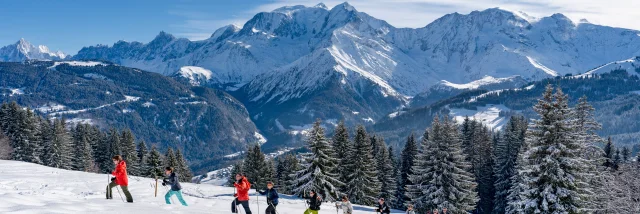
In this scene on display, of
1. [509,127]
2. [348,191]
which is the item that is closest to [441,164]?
[348,191]

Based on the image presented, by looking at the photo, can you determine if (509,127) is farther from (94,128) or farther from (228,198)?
(94,128)

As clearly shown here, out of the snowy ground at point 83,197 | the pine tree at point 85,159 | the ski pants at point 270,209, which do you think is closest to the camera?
the snowy ground at point 83,197

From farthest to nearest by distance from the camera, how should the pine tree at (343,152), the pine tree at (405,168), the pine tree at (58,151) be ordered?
the pine tree at (58,151), the pine tree at (405,168), the pine tree at (343,152)

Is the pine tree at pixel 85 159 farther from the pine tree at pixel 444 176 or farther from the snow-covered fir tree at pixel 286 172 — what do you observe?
the pine tree at pixel 444 176

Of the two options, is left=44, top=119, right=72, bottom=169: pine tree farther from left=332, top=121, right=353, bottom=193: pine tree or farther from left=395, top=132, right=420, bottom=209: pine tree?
left=395, top=132, right=420, bottom=209: pine tree

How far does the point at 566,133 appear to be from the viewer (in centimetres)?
2994

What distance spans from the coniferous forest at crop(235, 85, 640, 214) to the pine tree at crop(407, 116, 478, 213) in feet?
0.29

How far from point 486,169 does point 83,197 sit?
53.5 metres

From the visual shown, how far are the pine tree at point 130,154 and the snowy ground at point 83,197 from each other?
26.4m

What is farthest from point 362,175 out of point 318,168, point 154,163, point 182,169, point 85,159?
point 85,159

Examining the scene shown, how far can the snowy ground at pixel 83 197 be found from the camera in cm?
1842

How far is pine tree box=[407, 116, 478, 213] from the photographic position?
4153 cm

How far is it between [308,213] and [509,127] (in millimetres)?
50841

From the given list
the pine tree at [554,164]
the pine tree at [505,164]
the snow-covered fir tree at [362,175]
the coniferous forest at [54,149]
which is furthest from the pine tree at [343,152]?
the coniferous forest at [54,149]
